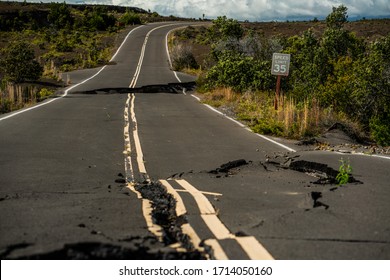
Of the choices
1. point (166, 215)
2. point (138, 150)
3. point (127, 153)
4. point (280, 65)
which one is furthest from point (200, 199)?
point (280, 65)

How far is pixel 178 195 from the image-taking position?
20.6 ft

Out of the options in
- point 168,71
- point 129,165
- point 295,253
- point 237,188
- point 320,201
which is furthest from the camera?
point 168,71

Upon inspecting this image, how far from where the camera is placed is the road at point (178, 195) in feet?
14.2

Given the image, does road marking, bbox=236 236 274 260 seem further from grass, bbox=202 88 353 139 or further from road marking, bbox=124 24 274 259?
grass, bbox=202 88 353 139

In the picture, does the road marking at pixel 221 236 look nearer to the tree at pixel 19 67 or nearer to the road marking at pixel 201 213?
the road marking at pixel 201 213

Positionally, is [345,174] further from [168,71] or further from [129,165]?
[168,71]

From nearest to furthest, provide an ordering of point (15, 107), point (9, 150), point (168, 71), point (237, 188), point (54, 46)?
1. point (237, 188)
2. point (9, 150)
3. point (15, 107)
4. point (168, 71)
5. point (54, 46)

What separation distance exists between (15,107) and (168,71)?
64.8 ft

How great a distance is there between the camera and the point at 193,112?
17.5 metres

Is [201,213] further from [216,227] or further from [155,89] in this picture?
[155,89]

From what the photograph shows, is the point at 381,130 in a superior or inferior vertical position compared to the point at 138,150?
superior

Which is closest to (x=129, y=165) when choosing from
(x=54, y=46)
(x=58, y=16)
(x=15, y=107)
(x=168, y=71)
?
(x=15, y=107)

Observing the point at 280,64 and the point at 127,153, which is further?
the point at 280,64

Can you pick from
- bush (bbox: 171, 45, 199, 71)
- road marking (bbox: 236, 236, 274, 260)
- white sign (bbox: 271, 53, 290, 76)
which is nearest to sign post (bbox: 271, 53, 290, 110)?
white sign (bbox: 271, 53, 290, 76)
